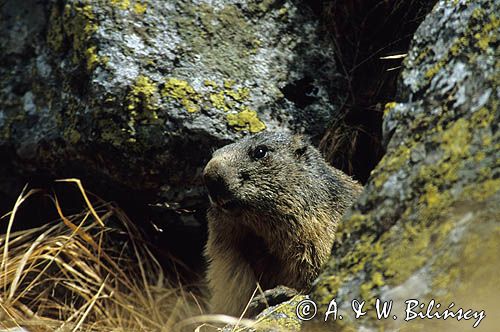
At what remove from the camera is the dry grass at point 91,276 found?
5.66 meters

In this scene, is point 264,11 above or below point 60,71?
above

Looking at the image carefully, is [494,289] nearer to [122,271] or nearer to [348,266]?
[348,266]

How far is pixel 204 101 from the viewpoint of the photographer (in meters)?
5.59

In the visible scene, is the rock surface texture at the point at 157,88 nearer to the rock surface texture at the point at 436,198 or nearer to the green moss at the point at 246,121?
the green moss at the point at 246,121

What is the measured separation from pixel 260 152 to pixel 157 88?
39.7 inches

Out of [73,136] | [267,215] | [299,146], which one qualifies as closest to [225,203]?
[267,215]

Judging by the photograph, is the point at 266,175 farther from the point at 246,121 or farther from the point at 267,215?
the point at 246,121

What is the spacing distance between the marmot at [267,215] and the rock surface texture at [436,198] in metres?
1.52

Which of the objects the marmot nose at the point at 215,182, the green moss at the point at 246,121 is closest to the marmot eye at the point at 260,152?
the marmot nose at the point at 215,182

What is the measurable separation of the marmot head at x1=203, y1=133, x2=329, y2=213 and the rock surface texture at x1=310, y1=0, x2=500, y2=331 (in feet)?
5.00

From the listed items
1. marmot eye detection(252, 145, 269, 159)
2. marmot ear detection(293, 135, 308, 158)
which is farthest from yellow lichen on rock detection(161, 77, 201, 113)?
marmot ear detection(293, 135, 308, 158)

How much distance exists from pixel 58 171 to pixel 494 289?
4.13 metres

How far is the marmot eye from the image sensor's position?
5113 millimetres

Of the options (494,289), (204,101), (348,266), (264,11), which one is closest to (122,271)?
(204,101)
